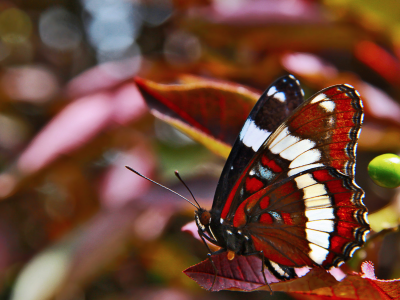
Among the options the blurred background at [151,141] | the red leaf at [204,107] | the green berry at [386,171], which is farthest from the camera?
the blurred background at [151,141]

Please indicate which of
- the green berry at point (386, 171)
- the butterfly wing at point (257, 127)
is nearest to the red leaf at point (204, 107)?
the butterfly wing at point (257, 127)

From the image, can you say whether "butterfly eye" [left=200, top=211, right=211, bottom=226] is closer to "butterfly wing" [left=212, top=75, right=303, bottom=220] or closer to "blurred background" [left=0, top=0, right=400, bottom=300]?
"butterfly wing" [left=212, top=75, right=303, bottom=220]

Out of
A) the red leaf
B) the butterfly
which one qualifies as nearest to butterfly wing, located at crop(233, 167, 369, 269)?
the butterfly

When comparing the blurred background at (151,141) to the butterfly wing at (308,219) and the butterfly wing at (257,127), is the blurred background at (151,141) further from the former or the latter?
the butterfly wing at (257,127)

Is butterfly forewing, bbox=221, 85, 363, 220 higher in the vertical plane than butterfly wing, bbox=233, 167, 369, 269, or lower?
higher

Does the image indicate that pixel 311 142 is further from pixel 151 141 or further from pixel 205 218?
pixel 151 141

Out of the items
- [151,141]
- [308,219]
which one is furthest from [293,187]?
[151,141]
